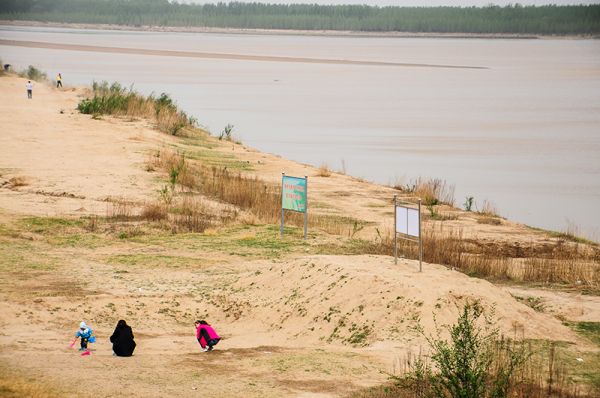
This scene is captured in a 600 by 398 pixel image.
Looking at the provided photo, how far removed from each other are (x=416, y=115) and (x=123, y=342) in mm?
55339

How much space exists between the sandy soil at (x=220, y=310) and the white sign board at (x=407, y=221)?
578 mm

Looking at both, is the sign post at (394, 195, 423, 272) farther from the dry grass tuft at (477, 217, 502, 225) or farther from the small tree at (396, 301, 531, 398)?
the dry grass tuft at (477, 217, 502, 225)

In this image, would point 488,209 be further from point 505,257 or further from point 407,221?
point 407,221

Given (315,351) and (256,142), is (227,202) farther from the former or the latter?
(256,142)

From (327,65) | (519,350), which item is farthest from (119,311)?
(327,65)

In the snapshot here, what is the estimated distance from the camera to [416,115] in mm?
68312

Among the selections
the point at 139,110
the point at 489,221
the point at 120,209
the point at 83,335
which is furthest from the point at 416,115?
the point at 83,335

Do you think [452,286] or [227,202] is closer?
[452,286]

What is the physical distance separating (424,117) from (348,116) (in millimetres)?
4425

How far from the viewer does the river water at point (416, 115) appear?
134ft

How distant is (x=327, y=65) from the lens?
130m

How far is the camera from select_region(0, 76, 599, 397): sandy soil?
1312 centimetres

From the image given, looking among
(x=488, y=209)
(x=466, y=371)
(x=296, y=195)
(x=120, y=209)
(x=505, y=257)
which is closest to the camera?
(x=466, y=371)

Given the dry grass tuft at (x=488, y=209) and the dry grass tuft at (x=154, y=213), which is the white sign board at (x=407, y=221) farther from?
the dry grass tuft at (x=488, y=209)
